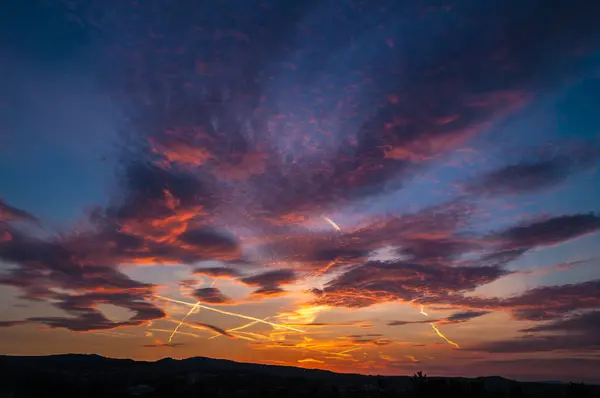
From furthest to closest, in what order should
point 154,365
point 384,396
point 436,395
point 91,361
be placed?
point 154,365
point 91,361
point 384,396
point 436,395

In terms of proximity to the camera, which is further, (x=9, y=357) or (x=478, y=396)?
(x=9, y=357)

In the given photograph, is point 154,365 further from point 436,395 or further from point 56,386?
point 436,395

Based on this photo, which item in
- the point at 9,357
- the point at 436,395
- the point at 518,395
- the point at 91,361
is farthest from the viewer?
the point at 91,361

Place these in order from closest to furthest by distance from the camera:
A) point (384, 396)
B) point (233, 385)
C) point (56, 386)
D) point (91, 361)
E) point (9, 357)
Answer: point (384, 396)
point (56, 386)
point (233, 385)
point (9, 357)
point (91, 361)

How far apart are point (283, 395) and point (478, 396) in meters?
35.9

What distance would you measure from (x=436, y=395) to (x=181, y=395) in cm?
4835

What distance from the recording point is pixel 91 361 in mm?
176000

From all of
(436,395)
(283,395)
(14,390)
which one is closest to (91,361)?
(14,390)

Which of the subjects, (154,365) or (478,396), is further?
(154,365)

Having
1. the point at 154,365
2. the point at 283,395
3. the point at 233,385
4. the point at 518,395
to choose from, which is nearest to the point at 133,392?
the point at 283,395

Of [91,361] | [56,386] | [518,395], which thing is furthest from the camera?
[91,361]

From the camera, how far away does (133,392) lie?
95.1 m

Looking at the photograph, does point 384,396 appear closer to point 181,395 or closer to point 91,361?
point 181,395

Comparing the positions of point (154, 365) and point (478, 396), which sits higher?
point (154, 365)
